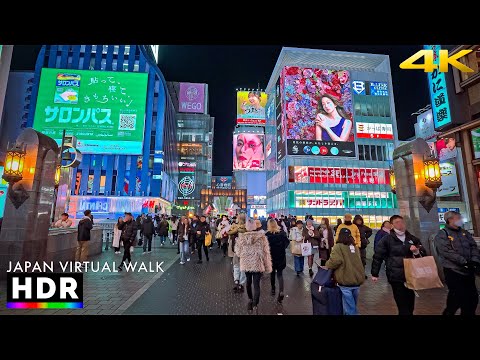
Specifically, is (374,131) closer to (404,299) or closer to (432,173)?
(432,173)

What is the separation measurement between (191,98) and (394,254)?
89197 mm

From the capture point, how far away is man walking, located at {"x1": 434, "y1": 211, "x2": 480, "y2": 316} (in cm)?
394

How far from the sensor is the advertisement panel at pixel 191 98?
84.7 m

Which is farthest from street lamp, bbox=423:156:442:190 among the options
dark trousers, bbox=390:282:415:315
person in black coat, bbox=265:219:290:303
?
dark trousers, bbox=390:282:415:315

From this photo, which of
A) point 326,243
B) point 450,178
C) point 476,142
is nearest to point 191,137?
point 450,178

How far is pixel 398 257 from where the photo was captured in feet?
13.0

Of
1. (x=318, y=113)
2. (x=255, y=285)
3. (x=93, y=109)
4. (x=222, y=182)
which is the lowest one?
(x=255, y=285)

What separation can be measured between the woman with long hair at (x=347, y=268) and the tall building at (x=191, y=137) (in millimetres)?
79801


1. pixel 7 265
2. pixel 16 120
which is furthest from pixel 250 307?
pixel 16 120

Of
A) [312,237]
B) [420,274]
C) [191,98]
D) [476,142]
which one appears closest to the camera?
[420,274]
